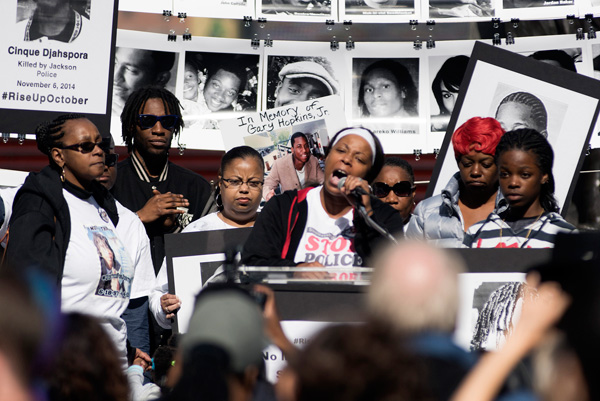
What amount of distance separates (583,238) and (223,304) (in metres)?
0.94

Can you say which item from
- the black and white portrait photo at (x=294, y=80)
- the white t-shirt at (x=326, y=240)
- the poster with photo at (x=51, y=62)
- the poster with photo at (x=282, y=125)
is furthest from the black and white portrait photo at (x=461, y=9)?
the white t-shirt at (x=326, y=240)

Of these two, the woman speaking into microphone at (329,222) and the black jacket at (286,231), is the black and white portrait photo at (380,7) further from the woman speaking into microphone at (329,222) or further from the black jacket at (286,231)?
the black jacket at (286,231)

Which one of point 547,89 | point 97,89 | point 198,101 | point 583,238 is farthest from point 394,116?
point 583,238

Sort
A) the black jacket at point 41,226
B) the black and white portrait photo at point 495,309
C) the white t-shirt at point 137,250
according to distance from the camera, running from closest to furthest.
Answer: the black and white portrait photo at point 495,309
the black jacket at point 41,226
the white t-shirt at point 137,250

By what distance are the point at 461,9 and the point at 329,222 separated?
13.1ft

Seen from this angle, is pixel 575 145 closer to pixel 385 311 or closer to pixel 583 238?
pixel 583 238

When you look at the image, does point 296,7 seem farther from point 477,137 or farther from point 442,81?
point 477,137

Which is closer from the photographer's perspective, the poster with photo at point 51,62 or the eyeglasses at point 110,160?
the eyeglasses at point 110,160

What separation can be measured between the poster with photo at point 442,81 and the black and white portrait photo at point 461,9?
29 cm

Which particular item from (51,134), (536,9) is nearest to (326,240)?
(51,134)

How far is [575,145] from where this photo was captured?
4738 mm

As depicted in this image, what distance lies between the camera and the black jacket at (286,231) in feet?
11.3

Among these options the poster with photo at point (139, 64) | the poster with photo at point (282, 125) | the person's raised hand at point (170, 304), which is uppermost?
the poster with photo at point (139, 64)

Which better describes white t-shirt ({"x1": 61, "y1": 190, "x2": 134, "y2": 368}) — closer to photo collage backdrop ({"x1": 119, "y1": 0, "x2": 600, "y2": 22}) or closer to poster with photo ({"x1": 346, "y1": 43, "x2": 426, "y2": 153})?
photo collage backdrop ({"x1": 119, "y1": 0, "x2": 600, "y2": 22})
